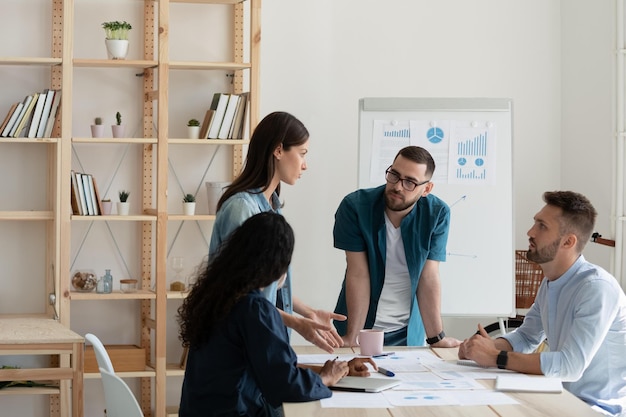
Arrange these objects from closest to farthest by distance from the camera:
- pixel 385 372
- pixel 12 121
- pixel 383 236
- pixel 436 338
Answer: pixel 385 372 < pixel 436 338 < pixel 383 236 < pixel 12 121

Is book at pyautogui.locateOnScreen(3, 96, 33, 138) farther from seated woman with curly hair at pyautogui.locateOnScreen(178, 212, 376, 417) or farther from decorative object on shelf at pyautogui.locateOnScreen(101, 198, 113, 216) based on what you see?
seated woman with curly hair at pyautogui.locateOnScreen(178, 212, 376, 417)

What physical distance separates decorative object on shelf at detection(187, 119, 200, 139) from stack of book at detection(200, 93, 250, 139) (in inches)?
1.9

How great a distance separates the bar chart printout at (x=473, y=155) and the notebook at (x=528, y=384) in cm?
206

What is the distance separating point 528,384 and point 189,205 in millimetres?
2541

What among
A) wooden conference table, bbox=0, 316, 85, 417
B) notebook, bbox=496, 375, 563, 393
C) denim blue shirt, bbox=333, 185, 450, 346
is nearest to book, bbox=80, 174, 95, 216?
wooden conference table, bbox=0, 316, 85, 417

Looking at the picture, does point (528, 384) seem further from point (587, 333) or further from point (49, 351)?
point (49, 351)

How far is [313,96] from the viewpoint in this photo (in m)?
4.90

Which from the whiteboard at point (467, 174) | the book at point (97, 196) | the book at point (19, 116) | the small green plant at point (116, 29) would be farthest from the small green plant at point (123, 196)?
the whiteboard at point (467, 174)

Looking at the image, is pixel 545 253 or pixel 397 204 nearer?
pixel 545 253

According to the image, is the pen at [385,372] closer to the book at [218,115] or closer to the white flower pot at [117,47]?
the book at [218,115]

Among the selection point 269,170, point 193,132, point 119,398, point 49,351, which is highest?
point 193,132

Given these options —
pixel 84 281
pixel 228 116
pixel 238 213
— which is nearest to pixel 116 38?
pixel 228 116

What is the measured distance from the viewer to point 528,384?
2344 millimetres

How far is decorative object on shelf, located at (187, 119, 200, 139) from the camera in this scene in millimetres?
4535
